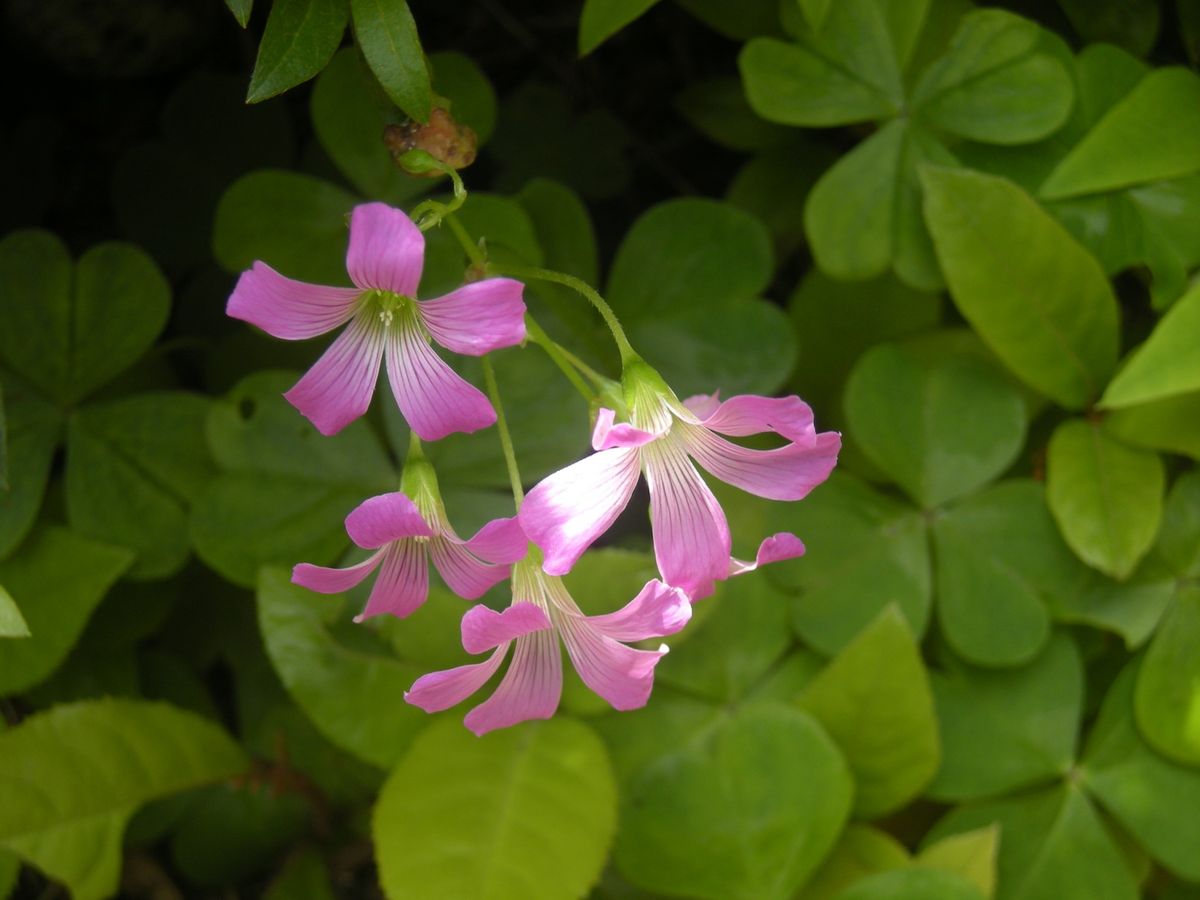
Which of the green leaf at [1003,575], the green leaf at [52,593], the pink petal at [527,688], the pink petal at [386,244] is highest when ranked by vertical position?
the pink petal at [386,244]

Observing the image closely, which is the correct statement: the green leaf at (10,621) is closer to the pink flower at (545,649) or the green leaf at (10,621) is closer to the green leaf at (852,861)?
the pink flower at (545,649)

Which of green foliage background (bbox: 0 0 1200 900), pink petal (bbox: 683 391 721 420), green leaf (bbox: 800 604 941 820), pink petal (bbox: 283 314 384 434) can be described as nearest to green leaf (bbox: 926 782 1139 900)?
green foliage background (bbox: 0 0 1200 900)

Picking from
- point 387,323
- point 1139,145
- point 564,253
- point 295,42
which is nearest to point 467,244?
point 387,323

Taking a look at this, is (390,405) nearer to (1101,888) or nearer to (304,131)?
(304,131)

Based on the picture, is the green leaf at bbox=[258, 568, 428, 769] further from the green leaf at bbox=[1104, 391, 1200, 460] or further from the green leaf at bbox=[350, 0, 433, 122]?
the green leaf at bbox=[1104, 391, 1200, 460]

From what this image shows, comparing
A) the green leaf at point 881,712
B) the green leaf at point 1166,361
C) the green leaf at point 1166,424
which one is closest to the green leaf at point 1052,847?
the green leaf at point 881,712

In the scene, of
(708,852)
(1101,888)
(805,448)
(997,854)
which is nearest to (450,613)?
(708,852)

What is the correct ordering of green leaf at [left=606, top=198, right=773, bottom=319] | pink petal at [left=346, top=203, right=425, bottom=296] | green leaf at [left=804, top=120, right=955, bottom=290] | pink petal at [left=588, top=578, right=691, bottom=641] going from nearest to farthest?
pink petal at [left=346, top=203, right=425, bottom=296]
pink petal at [left=588, top=578, right=691, bottom=641]
green leaf at [left=804, top=120, right=955, bottom=290]
green leaf at [left=606, top=198, right=773, bottom=319]
